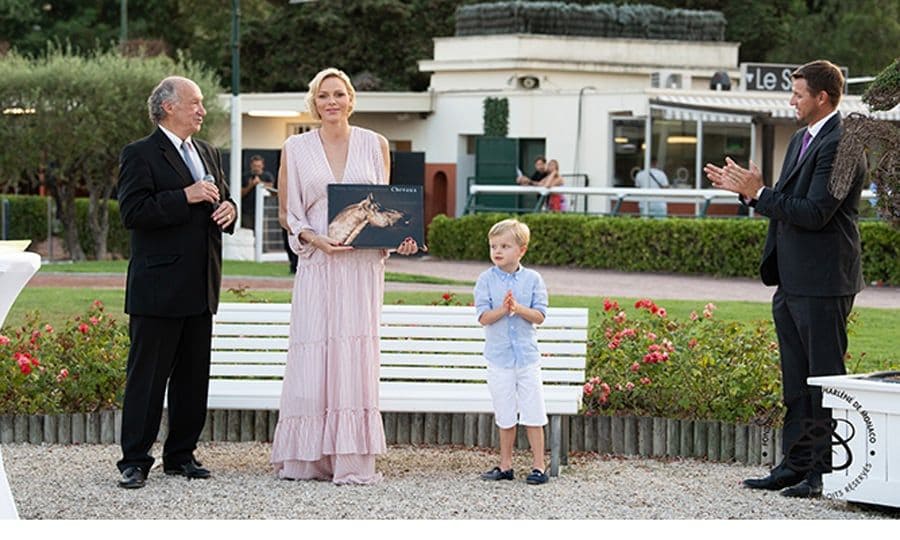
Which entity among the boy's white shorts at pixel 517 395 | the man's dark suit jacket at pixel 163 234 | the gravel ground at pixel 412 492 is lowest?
the gravel ground at pixel 412 492

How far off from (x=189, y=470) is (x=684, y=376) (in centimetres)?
279

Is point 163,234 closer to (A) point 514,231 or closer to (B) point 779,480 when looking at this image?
(A) point 514,231

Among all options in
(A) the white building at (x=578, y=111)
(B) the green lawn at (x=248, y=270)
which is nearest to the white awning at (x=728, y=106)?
(A) the white building at (x=578, y=111)

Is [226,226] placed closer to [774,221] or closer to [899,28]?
[774,221]

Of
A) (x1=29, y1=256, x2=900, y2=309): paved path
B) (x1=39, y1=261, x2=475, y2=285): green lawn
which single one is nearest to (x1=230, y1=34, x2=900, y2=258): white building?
(x1=29, y1=256, x2=900, y2=309): paved path

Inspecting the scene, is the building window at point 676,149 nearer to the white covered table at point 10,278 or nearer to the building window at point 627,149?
the building window at point 627,149

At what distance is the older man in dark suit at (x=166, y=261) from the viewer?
824 cm

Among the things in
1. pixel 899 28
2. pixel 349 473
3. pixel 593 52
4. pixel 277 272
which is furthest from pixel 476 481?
pixel 899 28

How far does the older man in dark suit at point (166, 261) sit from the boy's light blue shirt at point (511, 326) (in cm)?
133

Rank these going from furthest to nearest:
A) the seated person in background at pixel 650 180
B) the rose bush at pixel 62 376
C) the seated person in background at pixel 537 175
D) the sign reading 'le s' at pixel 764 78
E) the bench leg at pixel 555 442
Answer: the sign reading 'le s' at pixel 764 78 < the seated person in background at pixel 537 175 < the seated person in background at pixel 650 180 < the rose bush at pixel 62 376 < the bench leg at pixel 555 442

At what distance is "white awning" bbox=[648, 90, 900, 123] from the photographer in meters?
30.5

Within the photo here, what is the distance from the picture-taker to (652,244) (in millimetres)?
25875

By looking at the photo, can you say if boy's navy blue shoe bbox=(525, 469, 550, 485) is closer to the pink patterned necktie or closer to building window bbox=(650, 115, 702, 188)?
the pink patterned necktie

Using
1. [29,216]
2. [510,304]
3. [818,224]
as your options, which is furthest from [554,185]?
[818,224]
